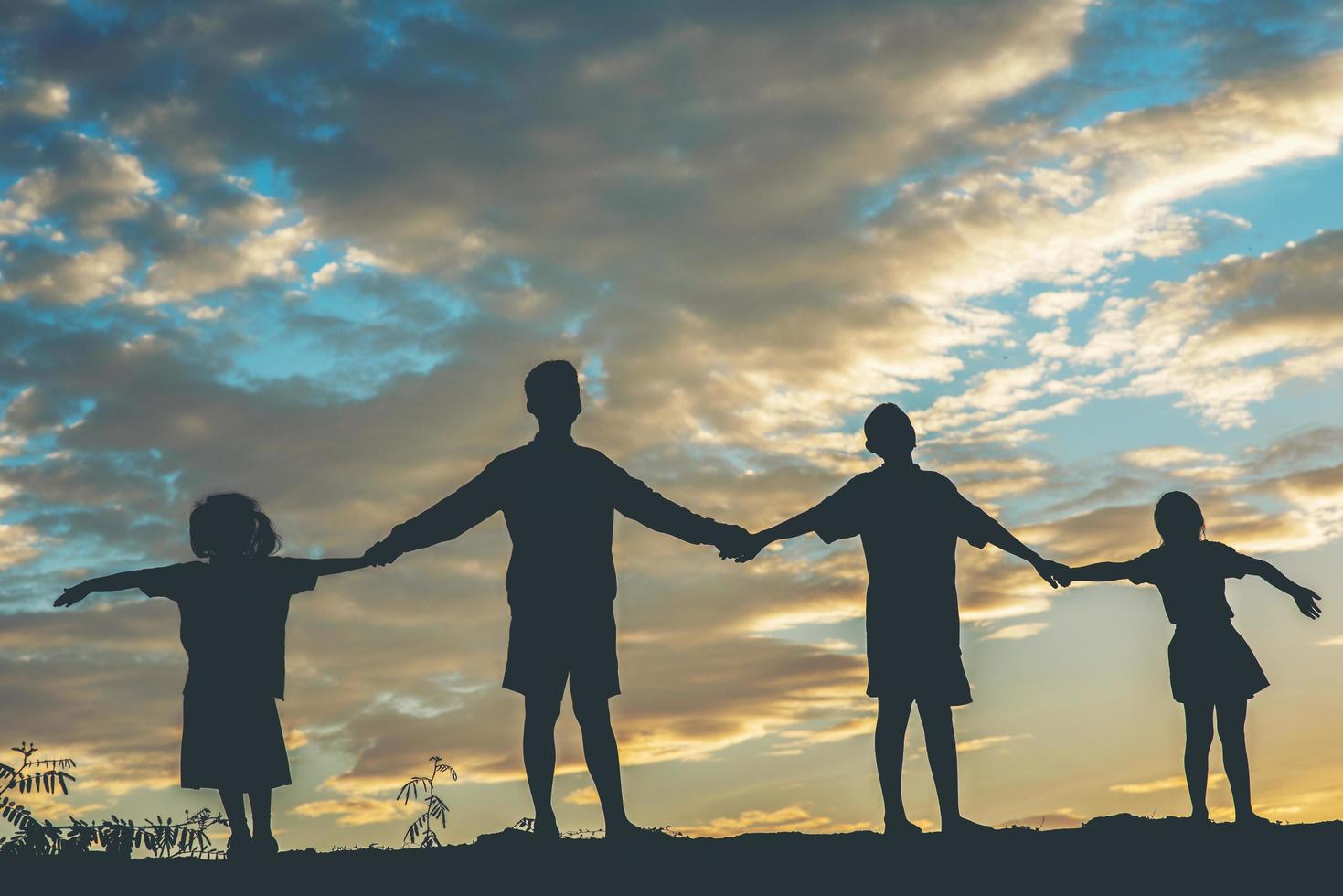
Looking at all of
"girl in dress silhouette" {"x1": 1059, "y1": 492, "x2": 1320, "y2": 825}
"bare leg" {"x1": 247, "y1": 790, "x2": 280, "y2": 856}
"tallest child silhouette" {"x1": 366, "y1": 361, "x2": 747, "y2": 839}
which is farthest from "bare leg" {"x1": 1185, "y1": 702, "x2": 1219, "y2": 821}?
"bare leg" {"x1": 247, "y1": 790, "x2": 280, "y2": 856}

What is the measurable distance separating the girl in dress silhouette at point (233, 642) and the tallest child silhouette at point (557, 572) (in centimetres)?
133

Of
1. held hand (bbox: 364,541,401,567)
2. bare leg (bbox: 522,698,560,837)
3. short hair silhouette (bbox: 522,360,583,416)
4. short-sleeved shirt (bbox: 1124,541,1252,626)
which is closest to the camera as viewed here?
bare leg (bbox: 522,698,560,837)

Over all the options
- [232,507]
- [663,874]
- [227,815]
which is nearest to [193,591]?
[232,507]

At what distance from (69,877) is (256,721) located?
138 cm

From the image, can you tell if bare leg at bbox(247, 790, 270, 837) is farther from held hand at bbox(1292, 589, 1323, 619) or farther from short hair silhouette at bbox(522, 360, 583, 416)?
held hand at bbox(1292, 589, 1323, 619)

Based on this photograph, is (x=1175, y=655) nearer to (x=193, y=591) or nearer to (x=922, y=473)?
(x=922, y=473)

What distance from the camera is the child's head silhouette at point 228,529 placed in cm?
874

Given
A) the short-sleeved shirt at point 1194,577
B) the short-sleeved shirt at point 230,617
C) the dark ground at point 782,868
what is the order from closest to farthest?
the dark ground at point 782,868, the short-sleeved shirt at point 230,617, the short-sleeved shirt at point 1194,577

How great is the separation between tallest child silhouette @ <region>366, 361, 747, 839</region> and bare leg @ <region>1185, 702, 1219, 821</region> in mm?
4441

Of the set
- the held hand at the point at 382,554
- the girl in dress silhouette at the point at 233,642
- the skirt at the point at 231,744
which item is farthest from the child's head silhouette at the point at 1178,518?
the skirt at the point at 231,744

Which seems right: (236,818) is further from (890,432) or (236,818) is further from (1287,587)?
(1287,587)

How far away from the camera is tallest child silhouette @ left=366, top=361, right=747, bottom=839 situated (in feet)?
25.9

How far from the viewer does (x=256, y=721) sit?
8.57 metres

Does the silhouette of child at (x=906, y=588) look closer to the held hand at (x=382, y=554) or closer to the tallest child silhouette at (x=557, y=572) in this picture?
the tallest child silhouette at (x=557, y=572)
